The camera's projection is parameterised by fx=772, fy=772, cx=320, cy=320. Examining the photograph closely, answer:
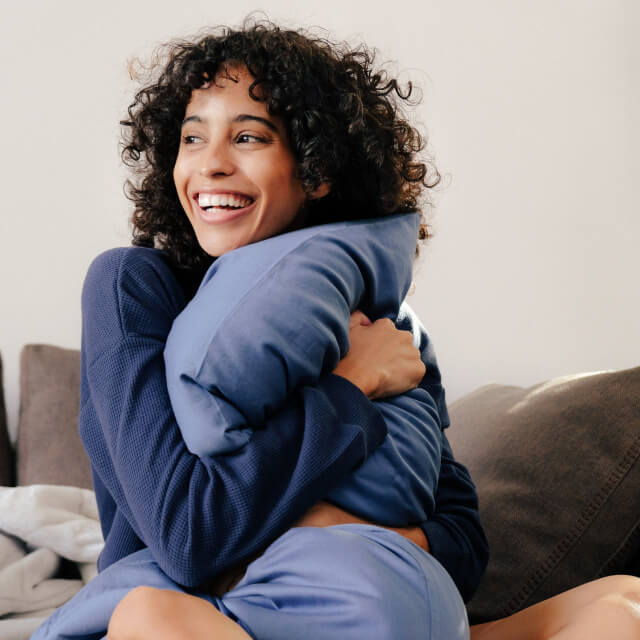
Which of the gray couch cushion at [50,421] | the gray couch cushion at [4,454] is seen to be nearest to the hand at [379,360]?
the gray couch cushion at [50,421]

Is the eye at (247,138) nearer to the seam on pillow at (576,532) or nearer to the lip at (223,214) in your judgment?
the lip at (223,214)

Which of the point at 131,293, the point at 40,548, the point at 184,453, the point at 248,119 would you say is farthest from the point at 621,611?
the point at 40,548

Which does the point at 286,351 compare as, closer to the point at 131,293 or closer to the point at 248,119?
the point at 131,293

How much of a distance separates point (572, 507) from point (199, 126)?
0.89m

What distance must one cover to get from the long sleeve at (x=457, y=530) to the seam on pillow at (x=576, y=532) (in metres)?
0.22

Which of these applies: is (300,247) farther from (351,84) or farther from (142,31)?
(142,31)

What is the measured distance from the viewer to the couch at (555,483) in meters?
1.30

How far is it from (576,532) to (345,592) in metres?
0.74


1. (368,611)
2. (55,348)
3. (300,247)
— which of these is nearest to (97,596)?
(368,611)

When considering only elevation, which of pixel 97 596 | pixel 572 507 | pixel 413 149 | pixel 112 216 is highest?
pixel 413 149

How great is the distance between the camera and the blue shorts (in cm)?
71

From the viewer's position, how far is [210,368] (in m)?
0.83

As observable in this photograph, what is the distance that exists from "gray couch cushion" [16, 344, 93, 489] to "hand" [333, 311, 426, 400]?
1.14 meters

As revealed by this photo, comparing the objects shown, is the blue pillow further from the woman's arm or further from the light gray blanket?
the light gray blanket
